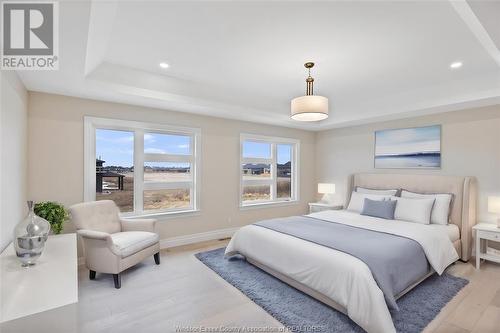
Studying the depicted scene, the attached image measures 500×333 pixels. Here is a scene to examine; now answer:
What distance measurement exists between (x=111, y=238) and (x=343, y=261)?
96.6 inches

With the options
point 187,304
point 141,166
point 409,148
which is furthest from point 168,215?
point 409,148

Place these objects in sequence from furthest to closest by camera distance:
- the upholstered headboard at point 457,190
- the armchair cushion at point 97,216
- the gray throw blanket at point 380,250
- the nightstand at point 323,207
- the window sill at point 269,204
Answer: the nightstand at point 323,207
the window sill at point 269,204
the upholstered headboard at point 457,190
the armchair cushion at point 97,216
the gray throw blanket at point 380,250

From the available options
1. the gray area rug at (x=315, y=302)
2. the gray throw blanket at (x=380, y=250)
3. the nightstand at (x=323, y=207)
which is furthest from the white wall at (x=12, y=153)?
the nightstand at (x=323, y=207)

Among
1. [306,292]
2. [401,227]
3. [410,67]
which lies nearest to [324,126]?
[410,67]

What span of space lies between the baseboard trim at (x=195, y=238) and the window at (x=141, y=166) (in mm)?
476

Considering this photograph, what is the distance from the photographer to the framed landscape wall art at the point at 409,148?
4141 millimetres

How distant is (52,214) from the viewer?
2.78m

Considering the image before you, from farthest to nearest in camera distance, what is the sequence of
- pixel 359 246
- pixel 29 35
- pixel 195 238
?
pixel 195 238 → pixel 359 246 → pixel 29 35

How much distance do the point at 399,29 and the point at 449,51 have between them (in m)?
0.90

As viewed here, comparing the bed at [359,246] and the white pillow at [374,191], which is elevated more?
the white pillow at [374,191]

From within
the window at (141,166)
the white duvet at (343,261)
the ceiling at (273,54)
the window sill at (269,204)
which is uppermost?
the ceiling at (273,54)

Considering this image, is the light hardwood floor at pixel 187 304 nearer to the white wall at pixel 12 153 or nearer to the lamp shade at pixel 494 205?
the lamp shade at pixel 494 205

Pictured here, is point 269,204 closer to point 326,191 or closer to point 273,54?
point 326,191

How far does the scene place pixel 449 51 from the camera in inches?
105
